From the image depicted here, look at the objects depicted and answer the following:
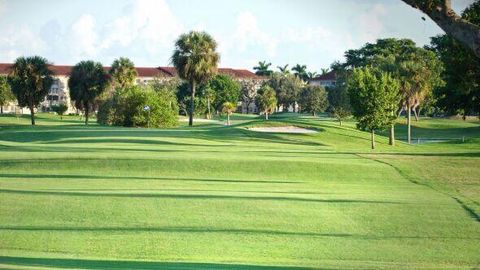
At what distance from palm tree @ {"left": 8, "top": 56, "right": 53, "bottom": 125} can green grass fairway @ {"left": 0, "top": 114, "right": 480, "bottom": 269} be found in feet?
185

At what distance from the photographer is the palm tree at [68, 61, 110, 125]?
87.7 metres

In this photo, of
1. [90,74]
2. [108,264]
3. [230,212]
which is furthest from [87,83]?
[108,264]

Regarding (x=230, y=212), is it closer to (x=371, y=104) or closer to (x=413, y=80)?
(x=371, y=104)

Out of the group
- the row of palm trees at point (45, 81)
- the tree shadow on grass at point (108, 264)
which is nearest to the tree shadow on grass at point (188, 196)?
the tree shadow on grass at point (108, 264)

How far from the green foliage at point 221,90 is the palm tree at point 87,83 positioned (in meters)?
45.5

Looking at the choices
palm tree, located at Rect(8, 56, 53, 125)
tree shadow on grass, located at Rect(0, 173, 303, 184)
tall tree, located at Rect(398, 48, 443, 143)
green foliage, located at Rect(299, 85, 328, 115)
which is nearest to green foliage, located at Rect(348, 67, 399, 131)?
tall tree, located at Rect(398, 48, 443, 143)

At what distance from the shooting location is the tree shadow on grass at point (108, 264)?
11.5m

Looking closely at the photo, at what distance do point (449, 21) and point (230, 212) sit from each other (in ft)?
21.4

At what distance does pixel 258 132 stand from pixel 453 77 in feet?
65.5

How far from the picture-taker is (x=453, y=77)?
36250 millimetres

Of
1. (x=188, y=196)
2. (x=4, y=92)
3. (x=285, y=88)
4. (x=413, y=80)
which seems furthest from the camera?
(x=285, y=88)

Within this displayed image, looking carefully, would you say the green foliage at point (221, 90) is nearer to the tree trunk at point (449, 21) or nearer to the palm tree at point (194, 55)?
the palm tree at point (194, 55)

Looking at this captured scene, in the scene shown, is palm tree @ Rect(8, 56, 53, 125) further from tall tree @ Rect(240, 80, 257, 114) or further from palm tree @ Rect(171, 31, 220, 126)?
tall tree @ Rect(240, 80, 257, 114)

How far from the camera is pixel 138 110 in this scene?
220ft
